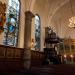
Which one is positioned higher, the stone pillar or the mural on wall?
the mural on wall

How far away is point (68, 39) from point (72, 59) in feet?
12.1

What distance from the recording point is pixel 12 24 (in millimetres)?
12688

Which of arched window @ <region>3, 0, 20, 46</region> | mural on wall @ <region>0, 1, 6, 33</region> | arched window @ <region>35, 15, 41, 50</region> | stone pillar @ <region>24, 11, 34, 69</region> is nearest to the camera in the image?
mural on wall @ <region>0, 1, 6, 33</region>

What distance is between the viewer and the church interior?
10.7 m

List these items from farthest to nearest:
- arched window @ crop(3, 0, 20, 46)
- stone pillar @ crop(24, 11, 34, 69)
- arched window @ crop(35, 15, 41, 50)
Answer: arched window @ crop(35, 15, 41, 50), arched window @ crop(3, 0, 20, 46), stone pillar @ crop(24, 11, 34, 69)

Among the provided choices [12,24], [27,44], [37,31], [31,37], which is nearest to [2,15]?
[12,24]

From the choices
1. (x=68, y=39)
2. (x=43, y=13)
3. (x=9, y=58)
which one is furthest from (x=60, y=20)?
(x=9, y=58)

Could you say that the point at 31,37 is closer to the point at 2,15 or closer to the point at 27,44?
the point at 27,44

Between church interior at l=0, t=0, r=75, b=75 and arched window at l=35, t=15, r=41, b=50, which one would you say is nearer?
church interior at l=0, t=0, r=75, b=75

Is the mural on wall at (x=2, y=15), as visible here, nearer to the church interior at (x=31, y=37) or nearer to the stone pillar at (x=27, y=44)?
the church interior at (x=31, y=37)

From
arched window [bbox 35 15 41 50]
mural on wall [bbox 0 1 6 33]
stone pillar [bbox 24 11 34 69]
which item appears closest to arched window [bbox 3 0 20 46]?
mural on wall [bbox 0 1 6 33]

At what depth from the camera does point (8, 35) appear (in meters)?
12.1

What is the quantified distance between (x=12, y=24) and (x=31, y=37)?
3.41 meters

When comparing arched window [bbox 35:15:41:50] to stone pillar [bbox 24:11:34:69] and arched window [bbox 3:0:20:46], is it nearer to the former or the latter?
arched window [bbox 3:0:20:46]
